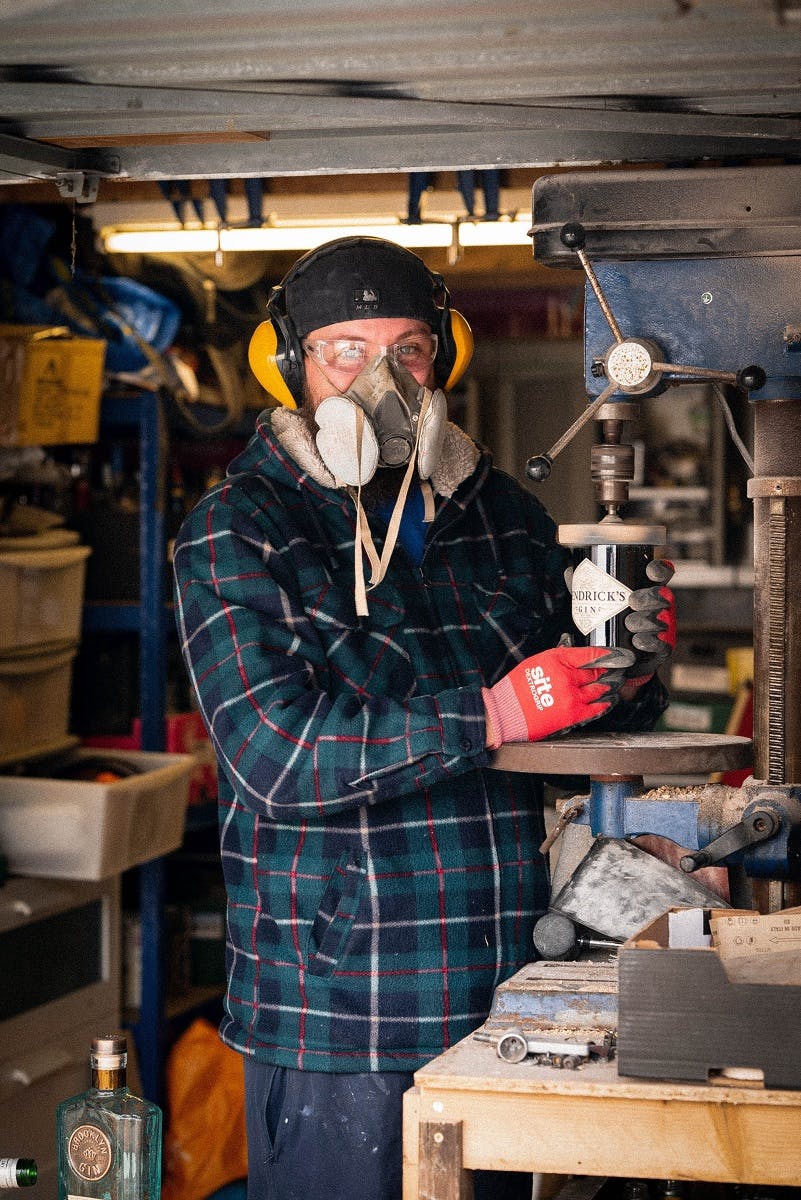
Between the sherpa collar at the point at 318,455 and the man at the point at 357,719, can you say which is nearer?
the man at the point at 357,719

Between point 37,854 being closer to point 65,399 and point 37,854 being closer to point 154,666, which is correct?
point 154,666

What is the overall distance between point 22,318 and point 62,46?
2.15 metres

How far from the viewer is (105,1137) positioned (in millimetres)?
1757

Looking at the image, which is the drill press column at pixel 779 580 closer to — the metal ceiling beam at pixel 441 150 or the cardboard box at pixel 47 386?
the metal ceiling beam at pixel 441 150

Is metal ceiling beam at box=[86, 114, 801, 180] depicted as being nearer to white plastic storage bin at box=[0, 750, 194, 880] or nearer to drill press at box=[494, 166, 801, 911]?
drill press at box=[494, 166, 801, 911]

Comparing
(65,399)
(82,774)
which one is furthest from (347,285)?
(82,774)

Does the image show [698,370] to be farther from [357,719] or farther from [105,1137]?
[105,1137]

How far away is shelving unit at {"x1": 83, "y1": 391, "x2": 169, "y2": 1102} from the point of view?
4156 mm

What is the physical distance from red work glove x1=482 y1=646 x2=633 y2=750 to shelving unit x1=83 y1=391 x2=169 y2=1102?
7.69 feet

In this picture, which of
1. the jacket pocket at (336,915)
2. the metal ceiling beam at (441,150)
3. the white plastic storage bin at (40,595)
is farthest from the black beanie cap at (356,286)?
the white plastic storage bin at (40,595)


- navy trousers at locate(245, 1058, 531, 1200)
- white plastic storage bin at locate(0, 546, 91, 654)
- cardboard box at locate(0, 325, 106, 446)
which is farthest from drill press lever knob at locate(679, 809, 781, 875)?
cardboard box at locate(0, 325, 106, 446)

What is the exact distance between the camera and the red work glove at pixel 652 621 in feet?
6.71

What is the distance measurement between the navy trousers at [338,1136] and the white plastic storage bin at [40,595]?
1887 millimetres

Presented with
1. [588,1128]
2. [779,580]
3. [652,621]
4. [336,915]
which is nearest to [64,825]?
[336,915]
